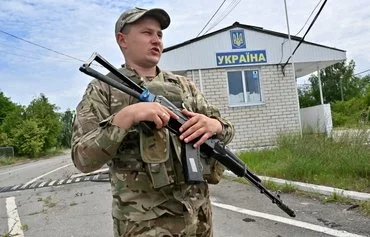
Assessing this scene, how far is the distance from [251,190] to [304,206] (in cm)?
132

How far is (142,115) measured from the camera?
1.32 metres

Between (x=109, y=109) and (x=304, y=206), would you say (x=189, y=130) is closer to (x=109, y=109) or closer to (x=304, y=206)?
(x=109, y=109)

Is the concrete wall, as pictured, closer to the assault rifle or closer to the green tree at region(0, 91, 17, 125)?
the assault rifle

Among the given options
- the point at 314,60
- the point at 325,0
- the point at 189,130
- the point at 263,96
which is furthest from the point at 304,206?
the point at 314,60

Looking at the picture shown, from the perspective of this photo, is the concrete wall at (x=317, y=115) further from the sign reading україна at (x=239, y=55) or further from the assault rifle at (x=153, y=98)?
the assault rifle at (x=153, y=98)

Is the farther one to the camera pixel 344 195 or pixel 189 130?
pixel 344 195

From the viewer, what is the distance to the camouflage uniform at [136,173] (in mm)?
1435

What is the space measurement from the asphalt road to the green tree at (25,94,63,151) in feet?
88.4

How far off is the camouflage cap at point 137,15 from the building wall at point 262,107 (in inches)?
390

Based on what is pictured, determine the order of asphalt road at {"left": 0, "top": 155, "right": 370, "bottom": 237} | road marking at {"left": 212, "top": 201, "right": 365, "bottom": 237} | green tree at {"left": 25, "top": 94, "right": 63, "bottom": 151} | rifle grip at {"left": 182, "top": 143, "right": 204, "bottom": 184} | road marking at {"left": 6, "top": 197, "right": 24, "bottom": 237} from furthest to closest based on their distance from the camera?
1. green tree at {"left": 25, "top": 94, "right": 63, "bottom": 151}
2. road marking at {"left": 6, "top": 197, "right": 24, "bottom": 237}
3. asphalt road at {"left": 0, "top": 155, "right": 370, "bottom": 237}
4. road marking at {"left": 212, "top": 201, "right": 365, "bottom": 237}
5. rifle grip at {"left": 182, "top": 143, "right": 204, "bottom": 184}

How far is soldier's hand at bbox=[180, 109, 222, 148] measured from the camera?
1.46 m

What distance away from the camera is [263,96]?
39.0ft

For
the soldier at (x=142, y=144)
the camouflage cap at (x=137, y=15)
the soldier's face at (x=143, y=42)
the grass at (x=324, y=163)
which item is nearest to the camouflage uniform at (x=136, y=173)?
the soldier at (x=142, y=144)

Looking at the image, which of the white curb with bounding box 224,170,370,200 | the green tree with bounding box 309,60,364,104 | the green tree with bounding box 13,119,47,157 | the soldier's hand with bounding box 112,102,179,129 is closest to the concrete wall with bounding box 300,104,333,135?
the white curb with bounding box 224,170,370,200
